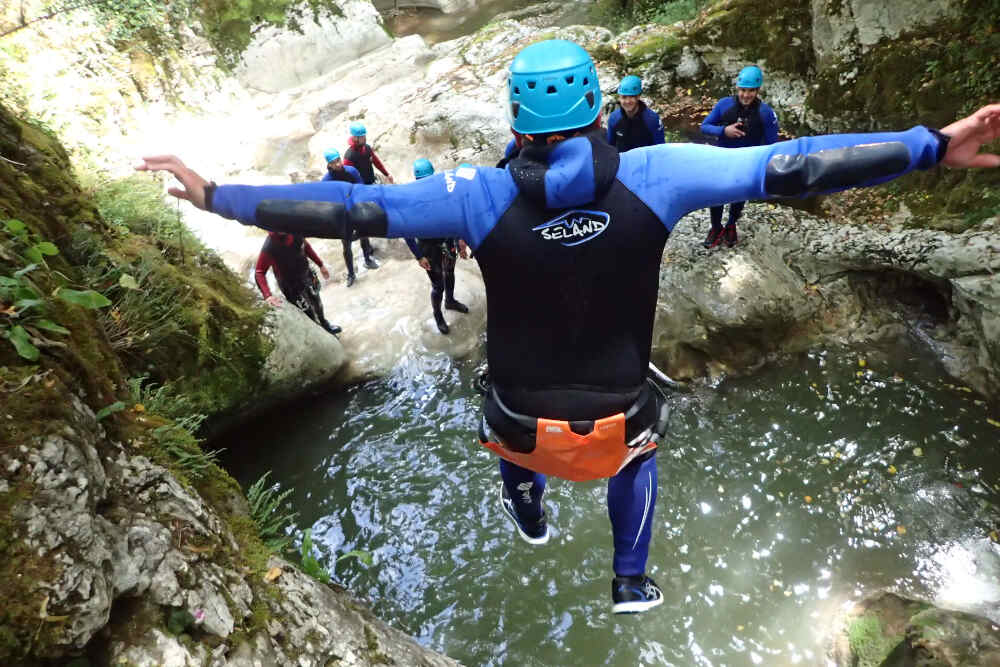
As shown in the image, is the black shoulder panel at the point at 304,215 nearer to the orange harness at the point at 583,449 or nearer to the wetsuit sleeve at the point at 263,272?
the orange harness at the point at 583,449

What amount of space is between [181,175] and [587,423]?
1812mm

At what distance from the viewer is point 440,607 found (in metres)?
4.17

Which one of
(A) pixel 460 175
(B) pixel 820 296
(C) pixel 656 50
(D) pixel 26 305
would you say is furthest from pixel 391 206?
(C) pixel 656 50

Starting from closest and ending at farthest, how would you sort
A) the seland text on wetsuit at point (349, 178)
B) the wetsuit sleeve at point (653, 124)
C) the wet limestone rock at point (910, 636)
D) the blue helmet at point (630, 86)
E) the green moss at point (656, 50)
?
1. the wet limestone rock at point (910, 636)
2. the blue helmet at point (630, 86)
3. the wetsuit sleeve at point (653, 124)
4. the seland text on wetsuit at point (349, 178)
5. the green moss at point (656, 50)

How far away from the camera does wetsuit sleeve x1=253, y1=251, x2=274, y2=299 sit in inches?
235

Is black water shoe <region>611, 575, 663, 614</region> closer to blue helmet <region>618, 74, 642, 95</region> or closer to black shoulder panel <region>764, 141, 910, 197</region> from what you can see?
black shoulder panel <region>764, 141, 910, 197</region>

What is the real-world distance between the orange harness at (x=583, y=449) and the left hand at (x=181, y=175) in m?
1.60

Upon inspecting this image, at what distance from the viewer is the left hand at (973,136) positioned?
1.90 metres

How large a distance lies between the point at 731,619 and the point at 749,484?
1.29 metres

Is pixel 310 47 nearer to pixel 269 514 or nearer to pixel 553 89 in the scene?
pixel 269 514

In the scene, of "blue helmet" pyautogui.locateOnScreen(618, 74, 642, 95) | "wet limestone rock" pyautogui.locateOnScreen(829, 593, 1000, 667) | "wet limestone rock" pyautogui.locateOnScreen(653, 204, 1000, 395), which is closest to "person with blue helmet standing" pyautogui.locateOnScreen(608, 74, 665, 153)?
"blue helmet" pyautogui.locateOnScreen(618, 74, 642, 95)

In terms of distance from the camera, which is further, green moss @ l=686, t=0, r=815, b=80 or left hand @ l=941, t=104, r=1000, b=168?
green moss @ l=686, t=0, r=815, b=80

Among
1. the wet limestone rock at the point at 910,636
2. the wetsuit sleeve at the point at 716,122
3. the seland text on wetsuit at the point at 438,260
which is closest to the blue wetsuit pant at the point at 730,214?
the wetsuit sleeve at the point at 716,122

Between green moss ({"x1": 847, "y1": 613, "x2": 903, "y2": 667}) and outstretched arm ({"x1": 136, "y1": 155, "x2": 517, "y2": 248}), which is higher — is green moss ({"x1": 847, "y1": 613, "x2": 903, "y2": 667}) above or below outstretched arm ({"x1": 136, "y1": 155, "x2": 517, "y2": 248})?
below
